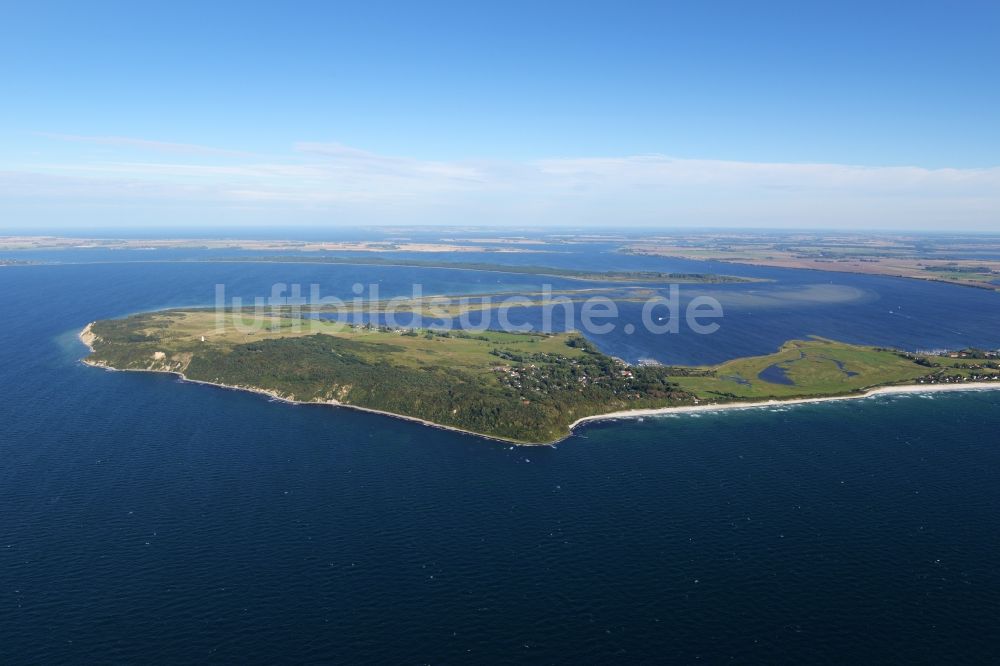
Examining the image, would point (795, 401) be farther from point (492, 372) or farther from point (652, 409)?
point (492, 372)

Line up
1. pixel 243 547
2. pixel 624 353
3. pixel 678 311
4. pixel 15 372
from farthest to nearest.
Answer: pixel 678 311, pixel 624 353, pixel 15 372, pixel 243 547

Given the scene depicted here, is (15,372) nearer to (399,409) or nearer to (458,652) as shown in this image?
(399,409)

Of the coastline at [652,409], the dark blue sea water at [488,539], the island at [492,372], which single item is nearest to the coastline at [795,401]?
the coastline at [652,409]

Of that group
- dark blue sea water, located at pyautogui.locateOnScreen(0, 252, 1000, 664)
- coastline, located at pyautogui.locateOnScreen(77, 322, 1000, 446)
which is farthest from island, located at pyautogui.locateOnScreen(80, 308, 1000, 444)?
dark blue sea water, located at pyautogui.locateOnScreen(0, 252, 1000, 664)

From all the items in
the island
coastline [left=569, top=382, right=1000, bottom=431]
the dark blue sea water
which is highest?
the island

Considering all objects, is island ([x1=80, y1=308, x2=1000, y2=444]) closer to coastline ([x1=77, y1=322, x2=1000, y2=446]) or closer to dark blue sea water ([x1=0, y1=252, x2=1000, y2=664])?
coastline ([x1=77, y1=322, x2=1000, y2=446])

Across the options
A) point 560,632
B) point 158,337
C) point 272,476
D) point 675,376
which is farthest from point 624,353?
point 158,337

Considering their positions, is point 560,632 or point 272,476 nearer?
point 560,632
